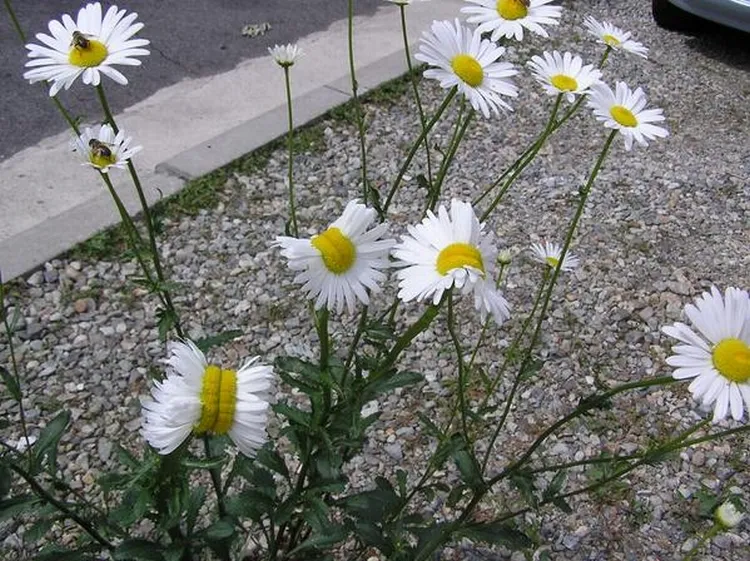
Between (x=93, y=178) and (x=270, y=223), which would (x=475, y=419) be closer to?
(x=270, y=223)

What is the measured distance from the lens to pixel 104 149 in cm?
116

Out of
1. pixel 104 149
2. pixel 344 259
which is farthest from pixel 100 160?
pixel 344 259

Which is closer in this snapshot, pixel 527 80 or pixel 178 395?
pixel 178 395

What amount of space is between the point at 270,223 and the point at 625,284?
45.5 inches

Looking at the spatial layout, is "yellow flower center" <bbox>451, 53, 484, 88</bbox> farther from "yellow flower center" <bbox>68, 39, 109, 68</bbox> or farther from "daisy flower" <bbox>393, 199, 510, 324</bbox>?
"yellow flower center" <bbox>68, 39, 109, 68</bbox>

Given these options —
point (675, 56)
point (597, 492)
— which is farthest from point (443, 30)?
point (675, 56)

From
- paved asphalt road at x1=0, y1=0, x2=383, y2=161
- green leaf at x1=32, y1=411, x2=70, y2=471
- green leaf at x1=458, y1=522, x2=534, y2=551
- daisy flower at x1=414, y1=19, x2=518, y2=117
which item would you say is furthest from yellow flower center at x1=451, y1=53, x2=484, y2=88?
paved asphalt road at x1=0, y1=0, x2=383, y2=161

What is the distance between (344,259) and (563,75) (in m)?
0.61

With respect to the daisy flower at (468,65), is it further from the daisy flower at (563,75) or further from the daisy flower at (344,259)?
the daisy flower at (344,259)

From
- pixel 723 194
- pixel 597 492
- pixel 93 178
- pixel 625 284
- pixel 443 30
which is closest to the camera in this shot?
pixel 443 30

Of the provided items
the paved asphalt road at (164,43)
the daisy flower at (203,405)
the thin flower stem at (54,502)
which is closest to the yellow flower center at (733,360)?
the daisy flower at (203,405)

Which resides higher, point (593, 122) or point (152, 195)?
point (152, 195)

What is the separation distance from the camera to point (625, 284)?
102 inches

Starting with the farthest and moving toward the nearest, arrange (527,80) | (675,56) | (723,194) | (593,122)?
(675,56), (527,80), (593,122), (723,194)
